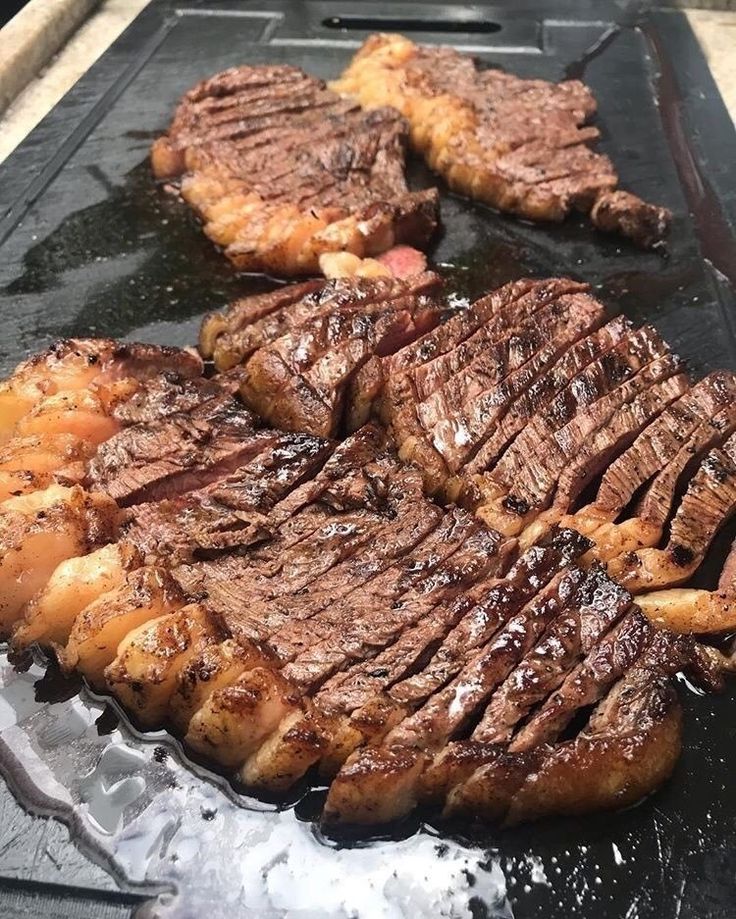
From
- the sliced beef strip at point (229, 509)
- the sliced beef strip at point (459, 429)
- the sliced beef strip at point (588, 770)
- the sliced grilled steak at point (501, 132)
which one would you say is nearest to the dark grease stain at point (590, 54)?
the sliced grilled steak at point (501, 132)

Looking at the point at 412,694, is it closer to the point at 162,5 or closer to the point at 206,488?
the point at 206,488

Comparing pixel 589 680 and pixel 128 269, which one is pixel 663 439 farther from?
pixel 128 269

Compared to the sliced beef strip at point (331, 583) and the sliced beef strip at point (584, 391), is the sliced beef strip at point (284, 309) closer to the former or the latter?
the sliced beef strip at point (584, 391)

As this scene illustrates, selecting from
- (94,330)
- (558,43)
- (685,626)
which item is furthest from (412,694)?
(558,43)

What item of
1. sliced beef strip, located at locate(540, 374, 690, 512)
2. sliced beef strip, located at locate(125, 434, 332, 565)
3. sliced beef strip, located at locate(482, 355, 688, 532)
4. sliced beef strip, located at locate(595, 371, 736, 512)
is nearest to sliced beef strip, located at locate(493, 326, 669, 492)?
sliced beef strip, located at locate(482, 355, 688, 532)

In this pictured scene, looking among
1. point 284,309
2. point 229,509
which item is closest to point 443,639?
point 229,509

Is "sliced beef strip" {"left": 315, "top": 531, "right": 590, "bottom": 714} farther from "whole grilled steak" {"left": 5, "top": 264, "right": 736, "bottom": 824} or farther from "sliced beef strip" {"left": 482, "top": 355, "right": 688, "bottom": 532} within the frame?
"sliced beef strip" {"left": 482, "top": 355, "right": 688, "bottom": 532}
